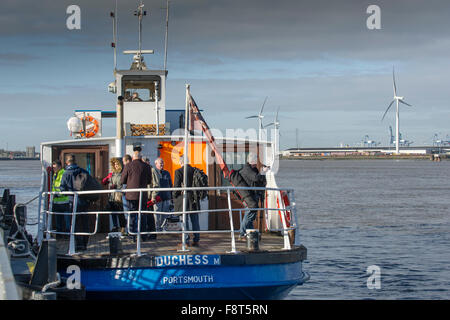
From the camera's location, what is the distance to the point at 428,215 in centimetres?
3319

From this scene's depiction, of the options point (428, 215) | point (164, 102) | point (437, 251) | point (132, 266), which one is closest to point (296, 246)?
point (132, 266)

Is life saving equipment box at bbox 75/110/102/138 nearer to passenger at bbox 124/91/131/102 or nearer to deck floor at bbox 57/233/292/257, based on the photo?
passenger at bbox 124/91/131/102

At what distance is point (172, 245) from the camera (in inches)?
421

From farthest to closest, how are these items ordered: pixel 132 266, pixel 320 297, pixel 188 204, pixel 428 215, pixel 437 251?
pixel 428 215 → pixel 437 251 → pixel 320 297 → pixel 188 204 → pixel 132 266

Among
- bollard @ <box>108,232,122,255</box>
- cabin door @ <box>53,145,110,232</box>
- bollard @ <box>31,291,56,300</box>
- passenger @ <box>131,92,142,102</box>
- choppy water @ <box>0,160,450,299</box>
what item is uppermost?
passenger @ <box>131,92,142,102</box>

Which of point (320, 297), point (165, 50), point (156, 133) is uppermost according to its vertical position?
point (165, 50)

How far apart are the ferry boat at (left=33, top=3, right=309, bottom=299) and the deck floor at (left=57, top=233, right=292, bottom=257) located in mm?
17

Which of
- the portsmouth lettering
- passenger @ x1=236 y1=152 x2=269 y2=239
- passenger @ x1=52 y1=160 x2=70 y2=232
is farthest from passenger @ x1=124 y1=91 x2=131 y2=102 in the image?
the portsmouth lettering

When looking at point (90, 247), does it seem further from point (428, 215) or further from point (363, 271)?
point (428, 215)

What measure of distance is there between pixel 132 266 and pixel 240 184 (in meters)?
2.56

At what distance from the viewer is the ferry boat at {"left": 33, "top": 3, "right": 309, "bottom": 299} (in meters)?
9.39

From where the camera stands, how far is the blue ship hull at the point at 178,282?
937 centimetres

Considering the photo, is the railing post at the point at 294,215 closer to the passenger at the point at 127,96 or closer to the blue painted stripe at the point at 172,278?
the blue painted stripe at the point at 172,278

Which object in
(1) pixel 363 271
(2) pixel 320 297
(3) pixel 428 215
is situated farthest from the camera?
(3) pixel 428 215
